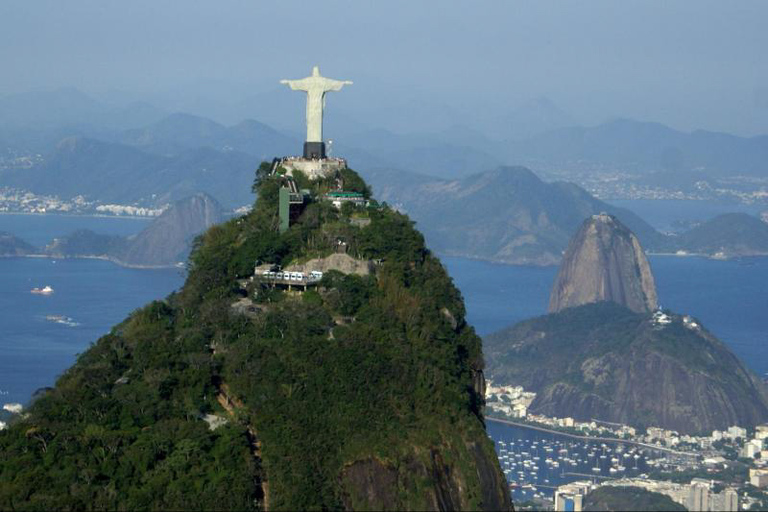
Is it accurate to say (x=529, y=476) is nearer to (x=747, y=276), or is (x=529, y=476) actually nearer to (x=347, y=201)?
(x=347, y=201)

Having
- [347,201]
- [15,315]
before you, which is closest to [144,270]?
[15,315]

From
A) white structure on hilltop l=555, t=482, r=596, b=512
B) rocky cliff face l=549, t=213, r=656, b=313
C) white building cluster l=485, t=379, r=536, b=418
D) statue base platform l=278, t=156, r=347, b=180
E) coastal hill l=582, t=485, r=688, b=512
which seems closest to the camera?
coastal hill l=582, t=485, r=688, b=512

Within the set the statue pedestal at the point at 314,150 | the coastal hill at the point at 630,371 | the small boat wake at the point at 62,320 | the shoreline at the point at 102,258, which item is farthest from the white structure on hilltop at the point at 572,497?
the shoreline at the point at 102,258

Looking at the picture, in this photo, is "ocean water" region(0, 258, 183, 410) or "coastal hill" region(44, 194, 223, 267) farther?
"coastal hill" region(44, 194, 223, 267)

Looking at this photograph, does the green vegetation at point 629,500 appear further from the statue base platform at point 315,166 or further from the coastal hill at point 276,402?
the statue base platform at point 315,166

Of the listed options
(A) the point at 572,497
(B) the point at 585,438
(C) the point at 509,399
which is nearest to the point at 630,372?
(C) the point at 509,399

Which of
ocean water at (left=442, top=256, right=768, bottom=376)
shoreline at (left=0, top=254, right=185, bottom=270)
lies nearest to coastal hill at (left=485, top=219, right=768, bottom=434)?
ocean water at (left=442, top=256, right=768, bottom=376)

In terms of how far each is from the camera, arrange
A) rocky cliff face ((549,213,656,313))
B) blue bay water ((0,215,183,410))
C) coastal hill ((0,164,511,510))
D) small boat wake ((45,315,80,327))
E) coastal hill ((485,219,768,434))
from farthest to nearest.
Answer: rocky cliff face ((549,213,656,313)) → small boat wake ((45,315,80,327)) → coastal hill ((485,219,768,434)) → blue bay water ((0,215,183,410)) → coastal hill ((0,164,511,510))

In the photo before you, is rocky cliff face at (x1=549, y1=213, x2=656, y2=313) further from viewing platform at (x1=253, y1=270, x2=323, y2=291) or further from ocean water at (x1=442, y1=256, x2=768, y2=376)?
viewing platform at (x1=253, y1=270, x2=323, y2=291)
